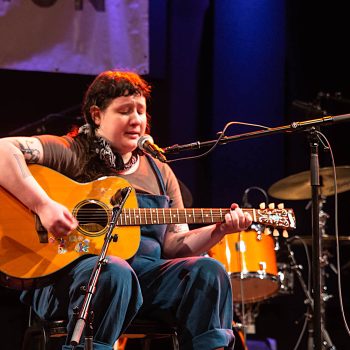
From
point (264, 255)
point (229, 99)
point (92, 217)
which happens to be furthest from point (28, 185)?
point (229, 99)

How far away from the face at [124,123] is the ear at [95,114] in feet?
0.17

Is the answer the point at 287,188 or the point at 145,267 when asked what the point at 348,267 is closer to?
the point at 287,188

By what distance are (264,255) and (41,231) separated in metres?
2.29

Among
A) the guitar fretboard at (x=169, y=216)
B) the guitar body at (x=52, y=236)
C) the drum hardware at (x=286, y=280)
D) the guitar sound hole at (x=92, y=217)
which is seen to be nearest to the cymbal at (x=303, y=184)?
the drum hardware at (x=286, y=280)

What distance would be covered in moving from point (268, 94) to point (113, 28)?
1368 mm

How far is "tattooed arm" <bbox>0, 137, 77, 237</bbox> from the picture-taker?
3.03m

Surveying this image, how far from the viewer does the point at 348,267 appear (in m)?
5.29

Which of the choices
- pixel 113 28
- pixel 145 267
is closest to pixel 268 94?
pixel 113 28

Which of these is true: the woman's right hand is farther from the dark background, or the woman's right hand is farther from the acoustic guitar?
the dark background

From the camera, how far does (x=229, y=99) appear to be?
554cm

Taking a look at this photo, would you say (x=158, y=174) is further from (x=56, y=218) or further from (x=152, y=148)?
(x=56, y=218)

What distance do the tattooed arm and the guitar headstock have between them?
910mm

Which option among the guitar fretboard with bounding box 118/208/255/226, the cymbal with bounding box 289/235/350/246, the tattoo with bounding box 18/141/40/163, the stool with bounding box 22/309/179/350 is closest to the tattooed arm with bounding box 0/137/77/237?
the tattoo with bounding box 18/141/40/163

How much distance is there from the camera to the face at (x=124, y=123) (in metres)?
3.51
